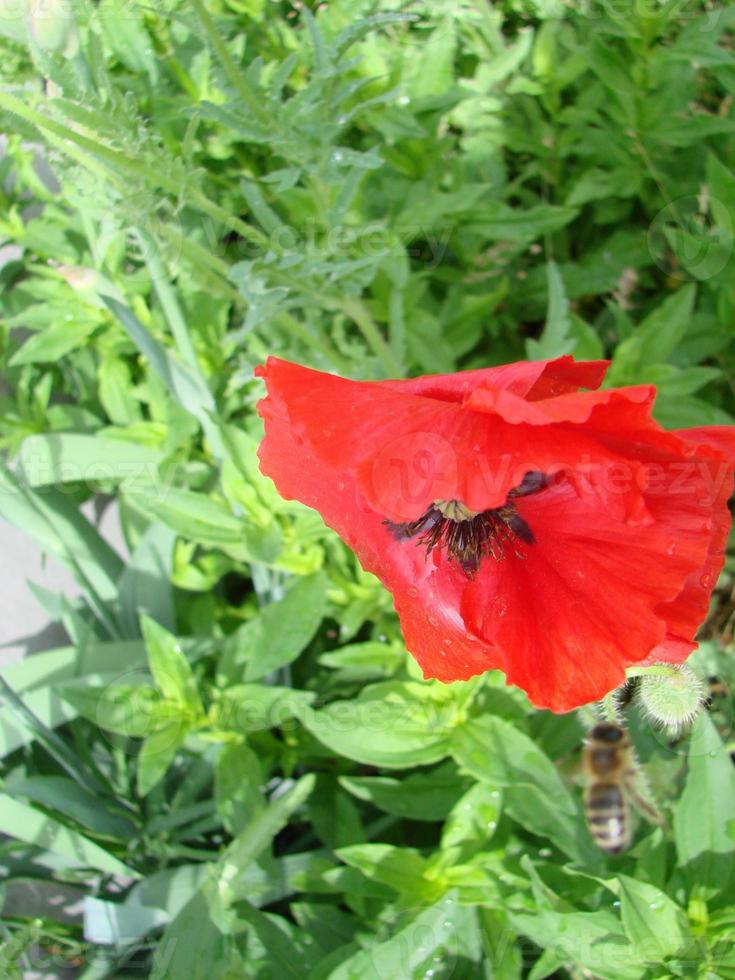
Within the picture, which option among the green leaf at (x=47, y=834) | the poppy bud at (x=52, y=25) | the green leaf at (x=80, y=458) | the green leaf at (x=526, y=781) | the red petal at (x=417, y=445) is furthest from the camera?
the green leaf at (x=80, y=458)

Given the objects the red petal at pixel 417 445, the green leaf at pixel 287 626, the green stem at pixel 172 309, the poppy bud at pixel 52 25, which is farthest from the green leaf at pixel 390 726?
the poppy bud at pixel 52 25

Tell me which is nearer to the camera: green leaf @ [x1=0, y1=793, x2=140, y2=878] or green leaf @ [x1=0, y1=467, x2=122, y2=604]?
green leaf @ [x1=0, y1=793, x2=140, y2=878]

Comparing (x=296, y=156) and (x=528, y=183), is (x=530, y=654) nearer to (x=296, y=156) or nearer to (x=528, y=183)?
(x=296, y=156)

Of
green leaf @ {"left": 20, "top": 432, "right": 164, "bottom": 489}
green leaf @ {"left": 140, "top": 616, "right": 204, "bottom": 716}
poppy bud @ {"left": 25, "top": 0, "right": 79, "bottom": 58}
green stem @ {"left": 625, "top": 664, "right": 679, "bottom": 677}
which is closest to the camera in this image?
green stem @ {"left": 625, "top": 664, "right": 679, "bottom": 677}

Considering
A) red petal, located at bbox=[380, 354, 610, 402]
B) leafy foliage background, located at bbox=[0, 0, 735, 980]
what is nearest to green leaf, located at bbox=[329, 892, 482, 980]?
leafy foliage background, located at bbox=[0, 0, 735, 980]

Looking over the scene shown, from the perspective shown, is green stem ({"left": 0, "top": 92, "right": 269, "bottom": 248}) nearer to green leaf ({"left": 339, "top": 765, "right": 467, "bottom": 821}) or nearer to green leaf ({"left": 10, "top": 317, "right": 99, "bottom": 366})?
green leaf ({"left": 10, "top": 317, "right": 99, "bottom": 366})

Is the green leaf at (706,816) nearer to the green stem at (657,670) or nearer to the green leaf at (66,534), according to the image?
the green stem at (657,670)
